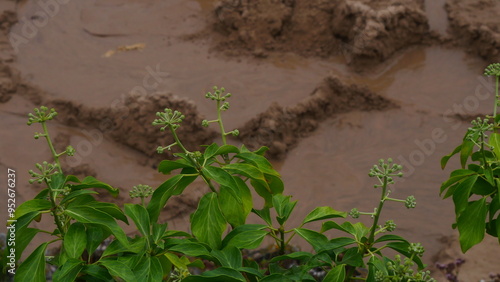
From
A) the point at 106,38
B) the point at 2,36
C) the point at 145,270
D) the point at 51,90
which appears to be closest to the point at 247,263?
the point at 145,270

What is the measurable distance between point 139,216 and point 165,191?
5.9 inches

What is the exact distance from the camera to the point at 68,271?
2.10 metres

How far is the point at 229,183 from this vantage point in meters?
2.26

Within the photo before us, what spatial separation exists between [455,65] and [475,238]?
19.9ft

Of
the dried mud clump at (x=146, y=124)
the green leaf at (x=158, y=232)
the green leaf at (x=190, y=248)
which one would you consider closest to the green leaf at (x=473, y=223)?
the green leaf at (x=190, y=248)

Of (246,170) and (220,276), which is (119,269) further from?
(246,170)

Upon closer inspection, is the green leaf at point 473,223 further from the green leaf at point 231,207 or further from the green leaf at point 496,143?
the green leaf at point 231,207

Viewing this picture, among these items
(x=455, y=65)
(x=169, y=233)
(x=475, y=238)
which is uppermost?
(x=475, y=238)

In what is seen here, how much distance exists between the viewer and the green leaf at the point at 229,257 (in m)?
2.21

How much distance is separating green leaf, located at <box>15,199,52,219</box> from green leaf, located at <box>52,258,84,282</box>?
25cm

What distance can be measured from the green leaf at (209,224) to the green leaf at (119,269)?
0.30m

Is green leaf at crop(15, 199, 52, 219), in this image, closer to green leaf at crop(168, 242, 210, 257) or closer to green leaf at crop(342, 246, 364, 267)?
green leaf at crop(168, 242, 210, 257)

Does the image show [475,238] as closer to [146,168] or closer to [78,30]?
[146,168]

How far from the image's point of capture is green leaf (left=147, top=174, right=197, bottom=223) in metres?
2.30
